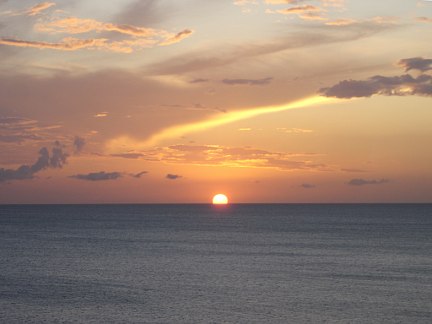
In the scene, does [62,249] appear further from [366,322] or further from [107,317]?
[366,322]

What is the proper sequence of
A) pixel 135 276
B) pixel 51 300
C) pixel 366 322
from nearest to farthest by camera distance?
pixel 366 322 → pixel 51 300 → pixel 135 276

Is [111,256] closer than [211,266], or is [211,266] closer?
[211,266]

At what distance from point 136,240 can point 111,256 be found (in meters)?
43.6

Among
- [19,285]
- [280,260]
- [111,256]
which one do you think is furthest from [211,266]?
[19,285]

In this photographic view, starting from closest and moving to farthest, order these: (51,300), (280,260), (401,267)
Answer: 1. (51,300)
2. (401,267)
3. (280,260)

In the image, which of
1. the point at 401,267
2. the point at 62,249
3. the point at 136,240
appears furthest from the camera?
the point at 136,240

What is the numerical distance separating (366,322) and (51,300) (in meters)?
31.6

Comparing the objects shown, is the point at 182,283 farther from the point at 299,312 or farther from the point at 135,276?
the point at 299,312

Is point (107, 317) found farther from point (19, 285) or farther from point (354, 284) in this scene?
point (354, 284)

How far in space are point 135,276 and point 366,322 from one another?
38.2 metres

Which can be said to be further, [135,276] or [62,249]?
[62,249]

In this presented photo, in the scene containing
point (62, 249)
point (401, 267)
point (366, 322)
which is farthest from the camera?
point (62, 249)

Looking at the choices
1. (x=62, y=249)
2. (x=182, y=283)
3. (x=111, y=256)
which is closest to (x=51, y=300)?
(x=182, y=283)

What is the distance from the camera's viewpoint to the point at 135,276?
84188 millimetres
